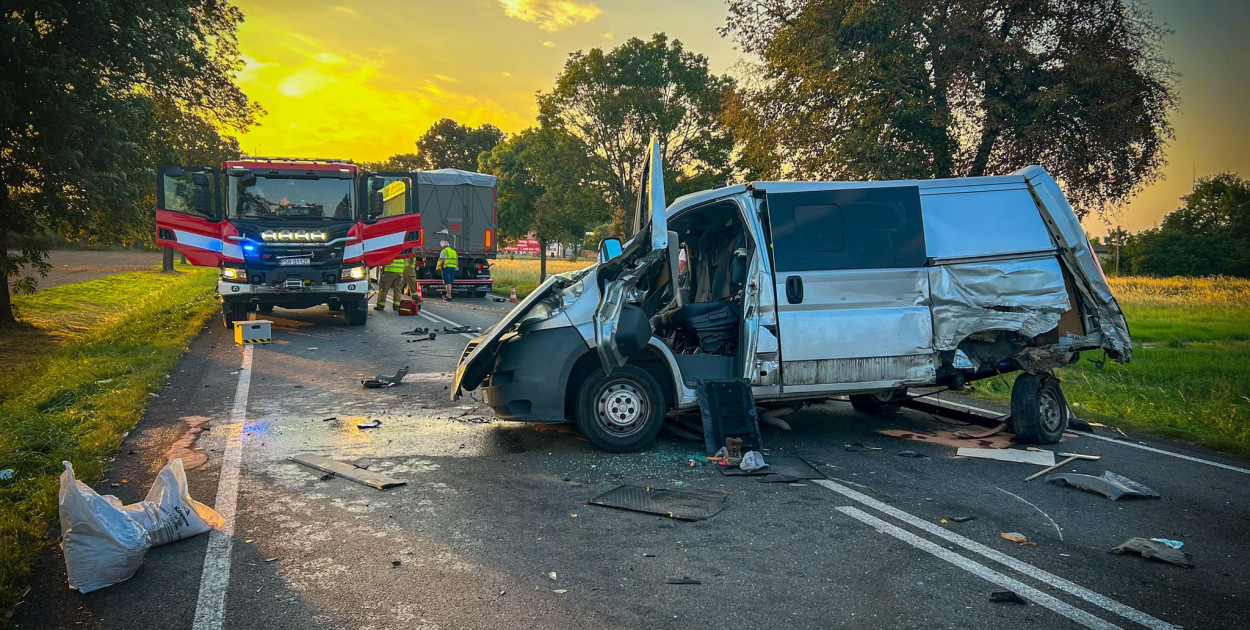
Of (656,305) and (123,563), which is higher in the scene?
(656,305)

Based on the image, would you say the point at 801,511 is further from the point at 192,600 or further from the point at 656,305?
the point at 192,600

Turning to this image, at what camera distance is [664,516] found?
4766 millimetres

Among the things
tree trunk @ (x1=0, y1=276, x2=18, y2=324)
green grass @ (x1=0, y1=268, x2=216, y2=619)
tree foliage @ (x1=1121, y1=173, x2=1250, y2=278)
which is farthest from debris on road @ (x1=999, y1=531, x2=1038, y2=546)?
tree foliage @ (x1=1121, y1=173, x2=1250, y2=278)

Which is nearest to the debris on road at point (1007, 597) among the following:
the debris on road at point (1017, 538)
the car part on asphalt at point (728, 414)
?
the debris on road at point (1017, 538)

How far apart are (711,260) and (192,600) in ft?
17.8

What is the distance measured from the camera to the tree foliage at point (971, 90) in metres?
13.7

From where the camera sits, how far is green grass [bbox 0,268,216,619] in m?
4.60

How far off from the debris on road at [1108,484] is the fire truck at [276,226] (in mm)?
12823

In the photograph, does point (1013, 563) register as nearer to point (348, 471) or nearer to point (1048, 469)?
point (1048, 469)

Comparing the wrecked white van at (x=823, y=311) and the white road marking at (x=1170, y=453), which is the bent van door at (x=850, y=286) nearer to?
the wrecked white van at (x=823, y=311)

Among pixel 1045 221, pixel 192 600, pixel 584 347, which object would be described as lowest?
pixel 192 600

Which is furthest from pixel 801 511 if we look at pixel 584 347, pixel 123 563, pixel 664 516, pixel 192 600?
pixel 123 563

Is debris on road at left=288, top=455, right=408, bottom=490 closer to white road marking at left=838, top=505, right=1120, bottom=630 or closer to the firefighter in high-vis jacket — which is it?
white road marking at left=838, top=505, right=1120, bottom=630

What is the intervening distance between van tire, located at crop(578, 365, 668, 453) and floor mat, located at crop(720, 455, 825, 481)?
0.76 meters
